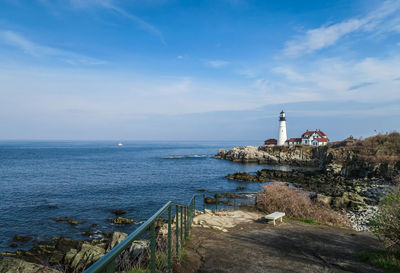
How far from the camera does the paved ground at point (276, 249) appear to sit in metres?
6.05

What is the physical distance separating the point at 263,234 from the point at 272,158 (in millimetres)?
A: 64850

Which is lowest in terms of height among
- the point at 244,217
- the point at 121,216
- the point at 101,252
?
the point at 121,216

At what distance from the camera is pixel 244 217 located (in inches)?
455

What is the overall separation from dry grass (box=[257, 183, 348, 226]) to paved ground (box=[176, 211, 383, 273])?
8.57ft

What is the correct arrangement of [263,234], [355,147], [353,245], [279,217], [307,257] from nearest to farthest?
[307,257] → [353,245] → [263,234] → [279,217] → [355,147]

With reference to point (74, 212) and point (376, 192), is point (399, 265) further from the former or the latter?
point (376, 192)

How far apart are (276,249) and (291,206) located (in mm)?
5928

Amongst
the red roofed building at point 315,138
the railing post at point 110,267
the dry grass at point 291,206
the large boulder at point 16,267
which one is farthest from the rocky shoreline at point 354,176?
the red roofed building at point 315,138

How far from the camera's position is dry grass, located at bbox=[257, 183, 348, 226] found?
1266 centimetres

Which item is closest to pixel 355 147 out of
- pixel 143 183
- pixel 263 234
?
pixel 143 183

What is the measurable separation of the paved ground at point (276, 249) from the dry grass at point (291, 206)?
2612 millimetres

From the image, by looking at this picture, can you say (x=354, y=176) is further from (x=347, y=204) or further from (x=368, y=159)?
(x=347, y=204)

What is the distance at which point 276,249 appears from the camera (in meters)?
7.33

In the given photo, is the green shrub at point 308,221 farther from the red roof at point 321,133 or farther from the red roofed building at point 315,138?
the red roof at point 321,133
